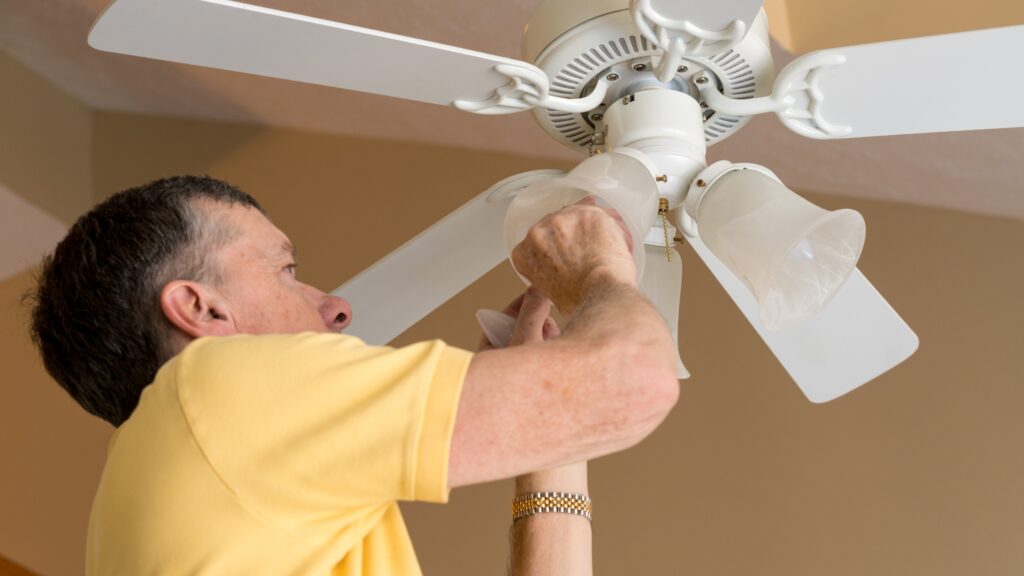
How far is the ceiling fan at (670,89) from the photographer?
0.89 metres

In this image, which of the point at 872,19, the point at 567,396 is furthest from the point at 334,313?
the point at 872,19

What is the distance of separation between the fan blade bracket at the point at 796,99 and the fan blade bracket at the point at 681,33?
0.21 ft

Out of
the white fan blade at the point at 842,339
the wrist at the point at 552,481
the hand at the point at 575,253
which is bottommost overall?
the hand at the point at 575,253

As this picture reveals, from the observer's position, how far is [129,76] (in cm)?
230

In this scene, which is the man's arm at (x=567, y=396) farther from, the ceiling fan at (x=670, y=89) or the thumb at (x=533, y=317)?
the thumb at (x=533, y=317)

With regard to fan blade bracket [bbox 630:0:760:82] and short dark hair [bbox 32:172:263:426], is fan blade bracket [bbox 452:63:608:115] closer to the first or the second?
fan blade bracket [bbox 630:0:760:82]

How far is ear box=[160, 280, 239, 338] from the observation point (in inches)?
37.0

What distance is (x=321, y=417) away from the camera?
0.76m

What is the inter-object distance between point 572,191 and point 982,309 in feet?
3.92

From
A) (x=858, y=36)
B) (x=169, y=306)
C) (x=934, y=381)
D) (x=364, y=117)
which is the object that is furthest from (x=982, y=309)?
(x=169, y=306)

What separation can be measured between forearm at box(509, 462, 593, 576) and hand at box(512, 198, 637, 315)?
32cm

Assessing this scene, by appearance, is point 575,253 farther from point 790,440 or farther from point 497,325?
point 790,440

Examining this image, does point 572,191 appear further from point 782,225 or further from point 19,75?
point 19,75

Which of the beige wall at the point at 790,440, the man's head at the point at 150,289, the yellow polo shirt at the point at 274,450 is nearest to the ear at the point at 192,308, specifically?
the man's head at the point at 150,289
